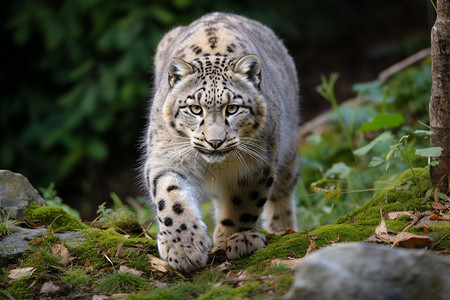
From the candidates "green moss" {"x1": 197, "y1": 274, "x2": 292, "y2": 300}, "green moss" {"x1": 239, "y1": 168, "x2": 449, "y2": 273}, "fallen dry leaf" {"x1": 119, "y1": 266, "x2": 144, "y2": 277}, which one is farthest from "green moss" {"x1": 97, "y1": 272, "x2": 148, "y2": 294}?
"green moss" {"x1": 239, "y1": 168, "x2": 449, "y2": 273}

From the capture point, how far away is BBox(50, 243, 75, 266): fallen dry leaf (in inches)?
192

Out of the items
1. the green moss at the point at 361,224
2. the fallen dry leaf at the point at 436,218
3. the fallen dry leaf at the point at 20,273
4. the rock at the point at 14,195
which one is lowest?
the green moss at the point at 361,224

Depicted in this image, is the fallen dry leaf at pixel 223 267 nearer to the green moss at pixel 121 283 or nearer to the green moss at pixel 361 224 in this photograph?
the green moss at pixel 361 224

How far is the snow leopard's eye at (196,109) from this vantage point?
5.33m

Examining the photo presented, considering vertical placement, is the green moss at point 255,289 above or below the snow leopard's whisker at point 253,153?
below

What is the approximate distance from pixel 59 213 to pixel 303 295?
3275 millimetres

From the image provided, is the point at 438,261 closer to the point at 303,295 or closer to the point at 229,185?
the point at 303,295

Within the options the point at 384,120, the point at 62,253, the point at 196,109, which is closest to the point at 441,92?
the point at 196,109

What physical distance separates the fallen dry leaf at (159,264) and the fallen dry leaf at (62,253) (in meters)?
0.68

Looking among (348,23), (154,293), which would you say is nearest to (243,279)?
(154,293)

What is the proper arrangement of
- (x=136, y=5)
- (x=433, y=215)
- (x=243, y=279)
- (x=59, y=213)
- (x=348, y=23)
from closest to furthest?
(x=243, y=279) < (x=433, y=215) < (x=59, y=213) < (x=136, y=5) < (x=348, y=23)

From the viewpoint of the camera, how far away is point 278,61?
25.2ft

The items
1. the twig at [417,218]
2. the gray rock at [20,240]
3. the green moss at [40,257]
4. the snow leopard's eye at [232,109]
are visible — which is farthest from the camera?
the snow leopard's eye at [232,109]

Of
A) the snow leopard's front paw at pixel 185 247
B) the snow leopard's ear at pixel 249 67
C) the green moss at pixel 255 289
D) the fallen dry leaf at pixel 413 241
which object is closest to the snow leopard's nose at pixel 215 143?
the snow leopard's front paw at pixel 185 247
